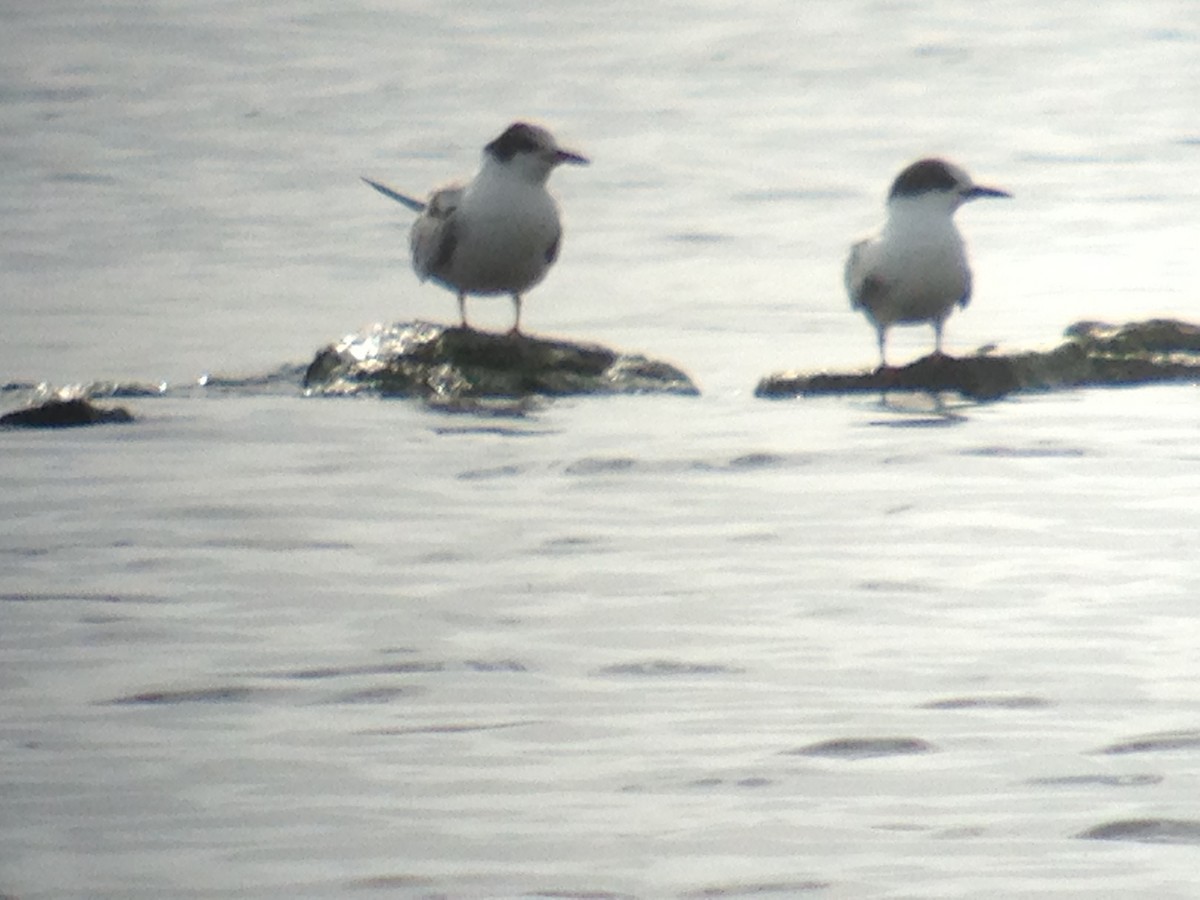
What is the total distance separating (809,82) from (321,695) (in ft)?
85.6

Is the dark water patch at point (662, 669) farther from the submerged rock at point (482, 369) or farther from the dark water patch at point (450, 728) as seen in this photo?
the submerged rock at point (482, 369)

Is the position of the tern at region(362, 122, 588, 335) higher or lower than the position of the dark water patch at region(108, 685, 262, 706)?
higher

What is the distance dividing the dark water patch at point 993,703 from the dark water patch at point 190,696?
1.47 metres

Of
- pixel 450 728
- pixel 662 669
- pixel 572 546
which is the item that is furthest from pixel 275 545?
pixel 450 728

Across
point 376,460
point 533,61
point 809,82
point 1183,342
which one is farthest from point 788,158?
point 376,460

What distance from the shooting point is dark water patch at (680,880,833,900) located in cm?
491

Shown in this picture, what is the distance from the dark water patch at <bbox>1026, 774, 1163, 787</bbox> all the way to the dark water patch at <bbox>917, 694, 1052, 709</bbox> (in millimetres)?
539

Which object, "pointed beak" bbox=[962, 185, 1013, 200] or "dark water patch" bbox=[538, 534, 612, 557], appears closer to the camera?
"dark water patch" bbox=[538, 534, 612, 557]

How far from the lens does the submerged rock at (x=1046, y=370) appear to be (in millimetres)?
11164

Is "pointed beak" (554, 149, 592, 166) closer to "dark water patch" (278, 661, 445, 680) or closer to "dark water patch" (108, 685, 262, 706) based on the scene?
"dark water patch" (278, 661, 445, 680)

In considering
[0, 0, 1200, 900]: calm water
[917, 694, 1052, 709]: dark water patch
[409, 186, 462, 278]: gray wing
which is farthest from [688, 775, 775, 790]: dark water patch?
[409, 186, 462, 278]: gray wing

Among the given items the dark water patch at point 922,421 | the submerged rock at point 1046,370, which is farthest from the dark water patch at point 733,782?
the submerged rock at point 1046,370

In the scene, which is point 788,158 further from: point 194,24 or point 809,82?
point 194,24

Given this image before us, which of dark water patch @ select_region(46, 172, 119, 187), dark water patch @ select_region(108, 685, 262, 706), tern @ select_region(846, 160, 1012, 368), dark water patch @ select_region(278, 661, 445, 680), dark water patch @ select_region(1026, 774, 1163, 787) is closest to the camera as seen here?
dark water patch @ select_region(1026, 774, 1163, 787)
